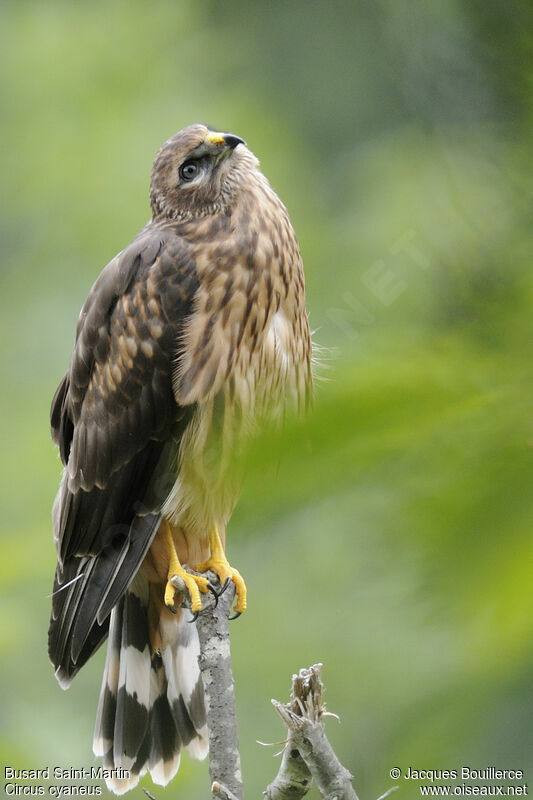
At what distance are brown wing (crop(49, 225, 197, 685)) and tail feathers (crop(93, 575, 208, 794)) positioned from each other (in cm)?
46

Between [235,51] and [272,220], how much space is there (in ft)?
5.02

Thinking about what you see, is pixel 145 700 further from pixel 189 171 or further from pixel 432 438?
pixel 432 438

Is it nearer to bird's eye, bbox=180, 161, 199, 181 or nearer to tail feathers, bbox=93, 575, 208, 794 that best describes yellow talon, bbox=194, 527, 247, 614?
tail feathers, bbox=93, 575, 208, 794

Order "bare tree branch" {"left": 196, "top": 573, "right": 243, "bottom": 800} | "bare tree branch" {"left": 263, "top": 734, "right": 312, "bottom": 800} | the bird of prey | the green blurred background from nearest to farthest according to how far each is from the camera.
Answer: the green blurred background, "bare tree branch" {"left": 263, "top": 734, "right": 312, "bottom": 800}, "bare tree branch" {"left": 196, "top": 573, "right": 243, "bottom": 800}, the bird of prey

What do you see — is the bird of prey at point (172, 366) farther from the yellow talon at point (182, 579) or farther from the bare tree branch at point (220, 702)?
the bare tree branch at point (220, 702)

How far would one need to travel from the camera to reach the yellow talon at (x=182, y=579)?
2.85m

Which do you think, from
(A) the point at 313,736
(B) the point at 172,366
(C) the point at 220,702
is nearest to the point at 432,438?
(A) the point at 313,736

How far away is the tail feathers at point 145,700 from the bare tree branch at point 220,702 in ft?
2.84

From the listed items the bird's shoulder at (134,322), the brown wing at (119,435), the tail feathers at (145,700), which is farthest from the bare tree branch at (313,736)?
the tail feathers at (145,700)

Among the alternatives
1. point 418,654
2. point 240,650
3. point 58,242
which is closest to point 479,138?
point 418,654

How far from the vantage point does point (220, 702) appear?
2422mm

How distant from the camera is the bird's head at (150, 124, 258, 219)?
3.06 metres

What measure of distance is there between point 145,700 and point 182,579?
31.5 inches

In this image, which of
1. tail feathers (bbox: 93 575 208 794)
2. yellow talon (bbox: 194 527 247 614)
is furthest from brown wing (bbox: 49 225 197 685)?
Answer: tail feathers (bbox: 93 575 208 794)
